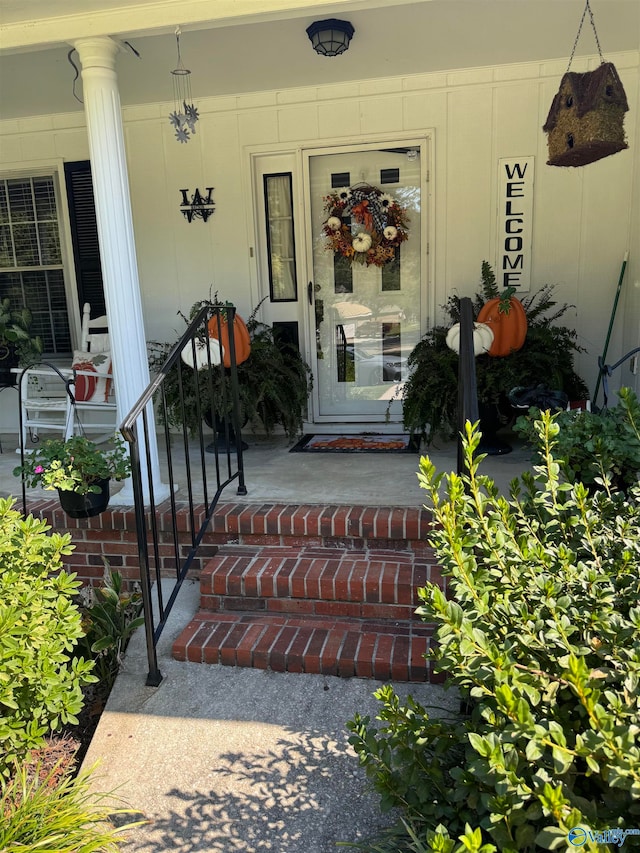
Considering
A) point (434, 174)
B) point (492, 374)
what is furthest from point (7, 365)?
point (492, 374)

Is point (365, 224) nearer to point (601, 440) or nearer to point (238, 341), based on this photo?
point (238, 341)

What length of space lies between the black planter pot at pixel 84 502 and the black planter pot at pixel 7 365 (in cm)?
223

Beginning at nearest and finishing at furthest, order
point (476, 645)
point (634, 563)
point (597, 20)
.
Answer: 1. point (476, 645)
2. point (634, 563)
3. point (597, 20)

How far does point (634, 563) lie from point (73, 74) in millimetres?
3978

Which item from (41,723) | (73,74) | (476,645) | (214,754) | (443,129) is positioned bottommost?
(214,754)

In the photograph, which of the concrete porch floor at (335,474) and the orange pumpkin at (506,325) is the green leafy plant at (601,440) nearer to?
the concrete porch floor at (335,474)

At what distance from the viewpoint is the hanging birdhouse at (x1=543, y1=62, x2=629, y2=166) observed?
8.21 ft

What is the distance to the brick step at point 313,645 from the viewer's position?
2.12 metres

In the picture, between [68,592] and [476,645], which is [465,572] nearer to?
[476,645]

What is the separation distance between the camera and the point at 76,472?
261cm

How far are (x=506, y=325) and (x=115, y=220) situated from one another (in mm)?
2109

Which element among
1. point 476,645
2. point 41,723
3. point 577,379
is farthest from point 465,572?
point 577,379

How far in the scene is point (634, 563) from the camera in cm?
136

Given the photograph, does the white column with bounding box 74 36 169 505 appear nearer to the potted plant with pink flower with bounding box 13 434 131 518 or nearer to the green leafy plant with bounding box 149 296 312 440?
the potted plant with pink flower with bounding box 13 434 131 518
